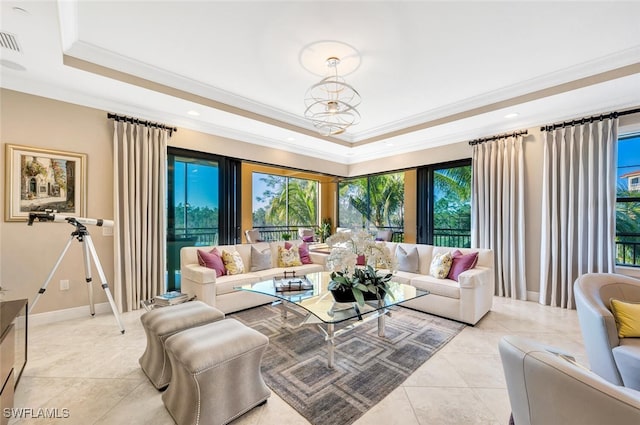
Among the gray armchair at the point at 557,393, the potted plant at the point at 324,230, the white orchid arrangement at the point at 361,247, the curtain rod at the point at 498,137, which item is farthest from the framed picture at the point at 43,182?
the curtain rod at the point at 498,137

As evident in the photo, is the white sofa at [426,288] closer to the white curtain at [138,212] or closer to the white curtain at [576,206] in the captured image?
the white curtain at [138,212]

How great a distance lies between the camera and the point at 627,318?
5.84ft

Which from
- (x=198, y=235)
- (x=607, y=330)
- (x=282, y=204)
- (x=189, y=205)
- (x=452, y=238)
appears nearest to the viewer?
(x=607, y=330)

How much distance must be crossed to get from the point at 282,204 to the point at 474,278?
608 centimetres

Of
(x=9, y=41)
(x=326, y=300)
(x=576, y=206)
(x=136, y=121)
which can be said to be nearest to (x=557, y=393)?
(x=326, y=300)

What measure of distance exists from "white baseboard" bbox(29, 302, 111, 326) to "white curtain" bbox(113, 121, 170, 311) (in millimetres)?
235

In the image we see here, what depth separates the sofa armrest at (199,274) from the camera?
10.4 feet

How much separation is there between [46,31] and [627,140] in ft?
21.6

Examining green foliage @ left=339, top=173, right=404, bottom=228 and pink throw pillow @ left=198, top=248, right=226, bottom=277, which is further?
green foliage @ left=339, top=173, right=404, bottom=228

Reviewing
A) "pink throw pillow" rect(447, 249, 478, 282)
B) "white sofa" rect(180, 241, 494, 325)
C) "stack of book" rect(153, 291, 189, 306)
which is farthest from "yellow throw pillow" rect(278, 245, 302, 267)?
"pink throw pillow" rect(447, 249, 478, 282)

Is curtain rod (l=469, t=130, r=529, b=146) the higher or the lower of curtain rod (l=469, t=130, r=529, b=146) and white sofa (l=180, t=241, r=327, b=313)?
the higher

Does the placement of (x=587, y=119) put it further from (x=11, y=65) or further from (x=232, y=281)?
(x=11, y=65)

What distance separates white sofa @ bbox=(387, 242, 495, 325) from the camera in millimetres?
3056

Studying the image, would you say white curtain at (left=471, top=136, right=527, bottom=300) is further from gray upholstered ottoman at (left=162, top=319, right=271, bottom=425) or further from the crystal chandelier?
gray upholstered ottoman at (left=162, top=319, right=271, bottom=425)
